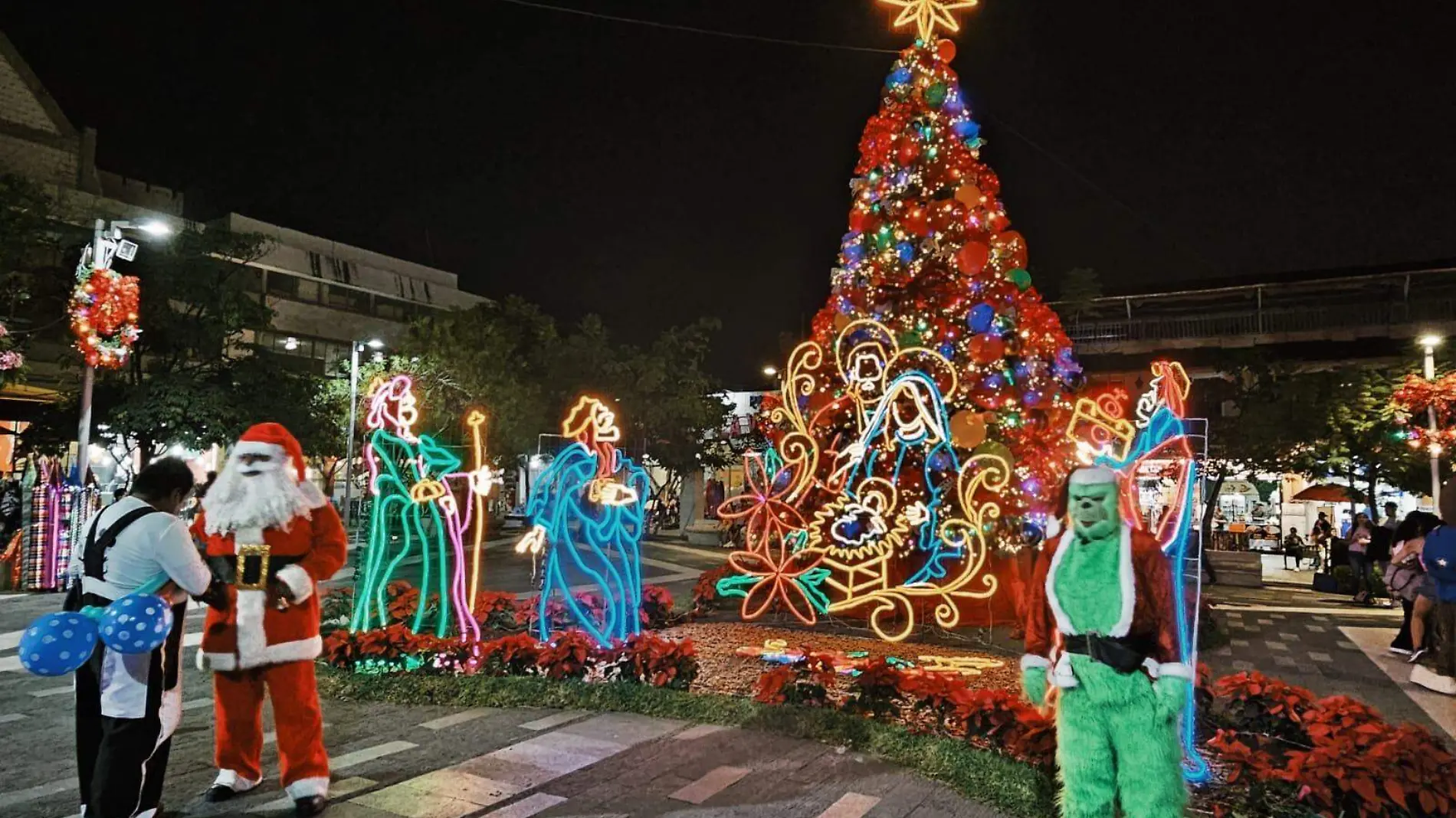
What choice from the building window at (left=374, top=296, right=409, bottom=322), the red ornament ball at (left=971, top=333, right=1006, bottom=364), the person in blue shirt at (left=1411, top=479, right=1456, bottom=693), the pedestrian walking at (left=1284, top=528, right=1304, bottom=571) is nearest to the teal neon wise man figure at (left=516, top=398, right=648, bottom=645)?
the red ornament ball at (left=971, top=333, right=1006, bottom=364)

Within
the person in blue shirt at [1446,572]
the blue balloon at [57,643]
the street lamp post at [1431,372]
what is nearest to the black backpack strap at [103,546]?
the blue balloon at [57,643]

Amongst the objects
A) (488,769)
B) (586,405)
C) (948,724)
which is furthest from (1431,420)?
(488,769)

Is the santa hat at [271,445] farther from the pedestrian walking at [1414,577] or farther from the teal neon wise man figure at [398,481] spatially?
the pedestrian walking at [1414,577]

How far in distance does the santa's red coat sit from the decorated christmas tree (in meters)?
5.26

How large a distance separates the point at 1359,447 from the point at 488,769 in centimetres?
1839

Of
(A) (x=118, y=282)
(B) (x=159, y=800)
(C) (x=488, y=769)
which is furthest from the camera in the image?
(A) (x=118, y=282)

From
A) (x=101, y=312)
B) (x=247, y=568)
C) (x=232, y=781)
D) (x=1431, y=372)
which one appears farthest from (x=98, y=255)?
(x=1431, y=372)

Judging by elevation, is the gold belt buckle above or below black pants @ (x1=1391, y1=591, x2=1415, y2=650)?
above

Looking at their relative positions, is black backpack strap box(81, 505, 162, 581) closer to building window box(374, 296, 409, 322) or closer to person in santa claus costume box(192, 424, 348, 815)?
person in santa claus costume box(192, 424, 348, 815)

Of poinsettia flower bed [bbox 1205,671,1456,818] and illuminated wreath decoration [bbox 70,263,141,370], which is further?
illuminated wreath decoration [bbox 70,263,141,370]

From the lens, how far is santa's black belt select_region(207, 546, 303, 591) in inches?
185

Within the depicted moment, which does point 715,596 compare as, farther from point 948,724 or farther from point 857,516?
point 948,724

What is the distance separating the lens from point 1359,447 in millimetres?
17406

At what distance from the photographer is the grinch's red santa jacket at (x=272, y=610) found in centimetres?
463
